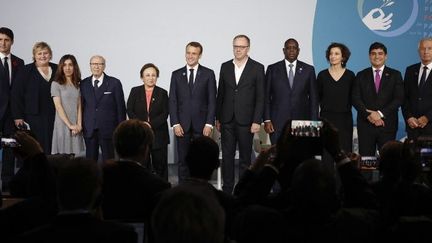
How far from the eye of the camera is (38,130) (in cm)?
608

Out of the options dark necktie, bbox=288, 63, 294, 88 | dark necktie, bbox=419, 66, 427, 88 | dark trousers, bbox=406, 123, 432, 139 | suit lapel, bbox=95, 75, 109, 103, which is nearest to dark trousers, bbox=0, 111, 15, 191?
suit lapel, bbox=95, 75, 109, 103

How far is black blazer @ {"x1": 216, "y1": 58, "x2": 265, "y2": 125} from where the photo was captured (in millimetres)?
5945

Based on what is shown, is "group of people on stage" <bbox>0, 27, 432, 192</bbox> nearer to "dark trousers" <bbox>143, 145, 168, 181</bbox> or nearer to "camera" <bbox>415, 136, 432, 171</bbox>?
"dark trousers" <bbox>143, 145, 168, 181</bbox>

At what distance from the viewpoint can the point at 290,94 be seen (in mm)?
5949

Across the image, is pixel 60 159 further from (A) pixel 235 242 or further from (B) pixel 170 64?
(B) pixel 170 64

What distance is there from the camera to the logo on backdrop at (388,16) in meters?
7.39

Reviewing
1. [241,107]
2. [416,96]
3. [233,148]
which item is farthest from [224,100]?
[416,96]

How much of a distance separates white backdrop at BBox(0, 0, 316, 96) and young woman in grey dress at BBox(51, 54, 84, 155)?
3.84 feet

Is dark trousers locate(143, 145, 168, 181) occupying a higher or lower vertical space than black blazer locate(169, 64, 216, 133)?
lower

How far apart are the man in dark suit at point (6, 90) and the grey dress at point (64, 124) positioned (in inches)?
16.7

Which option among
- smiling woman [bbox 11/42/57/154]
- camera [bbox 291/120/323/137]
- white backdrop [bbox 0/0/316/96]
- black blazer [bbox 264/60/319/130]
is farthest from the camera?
white backdrop [bbox 0/0/316/96]

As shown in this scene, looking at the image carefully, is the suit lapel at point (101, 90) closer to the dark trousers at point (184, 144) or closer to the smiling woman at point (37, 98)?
the smiling woman at point (37, 98)

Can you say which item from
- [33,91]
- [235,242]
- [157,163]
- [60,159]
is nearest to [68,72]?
[33,91]

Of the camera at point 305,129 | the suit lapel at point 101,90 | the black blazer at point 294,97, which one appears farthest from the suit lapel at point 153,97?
the camera at point 305,129
